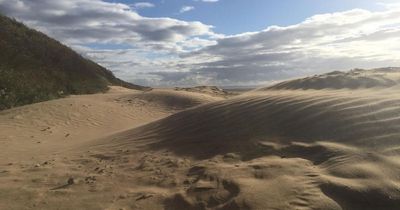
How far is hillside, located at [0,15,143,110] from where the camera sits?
16469mm

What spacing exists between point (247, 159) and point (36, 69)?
19377 mm

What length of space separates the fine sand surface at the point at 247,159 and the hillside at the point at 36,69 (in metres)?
7.76

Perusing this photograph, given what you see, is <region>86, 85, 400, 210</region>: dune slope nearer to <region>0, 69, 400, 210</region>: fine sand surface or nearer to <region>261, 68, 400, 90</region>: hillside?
<region>0, 69, 400, 210</region>: fine sand surface

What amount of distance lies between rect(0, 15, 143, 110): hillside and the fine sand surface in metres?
7.76

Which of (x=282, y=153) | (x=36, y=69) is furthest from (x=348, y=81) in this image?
(x=36, y=69)

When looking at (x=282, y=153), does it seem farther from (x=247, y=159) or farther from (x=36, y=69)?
(x=36, y=69)

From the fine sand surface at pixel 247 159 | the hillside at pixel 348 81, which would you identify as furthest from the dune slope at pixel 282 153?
the hillside at pixel 348 81

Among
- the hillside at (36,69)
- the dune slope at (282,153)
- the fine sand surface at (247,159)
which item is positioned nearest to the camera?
the dune slope at (282,153)

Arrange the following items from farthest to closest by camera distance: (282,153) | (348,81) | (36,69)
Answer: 1. (36,69)
2. (348,81)
3. (282,153)

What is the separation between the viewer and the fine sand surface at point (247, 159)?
4.57 m

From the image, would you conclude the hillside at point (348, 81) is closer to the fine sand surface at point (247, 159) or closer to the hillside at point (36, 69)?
the fine sand surface at point (247, 159)

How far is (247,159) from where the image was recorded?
5.79 meters

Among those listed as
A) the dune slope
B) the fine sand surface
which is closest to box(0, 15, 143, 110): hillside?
the fine sand surface

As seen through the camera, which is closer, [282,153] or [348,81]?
[282,153]
